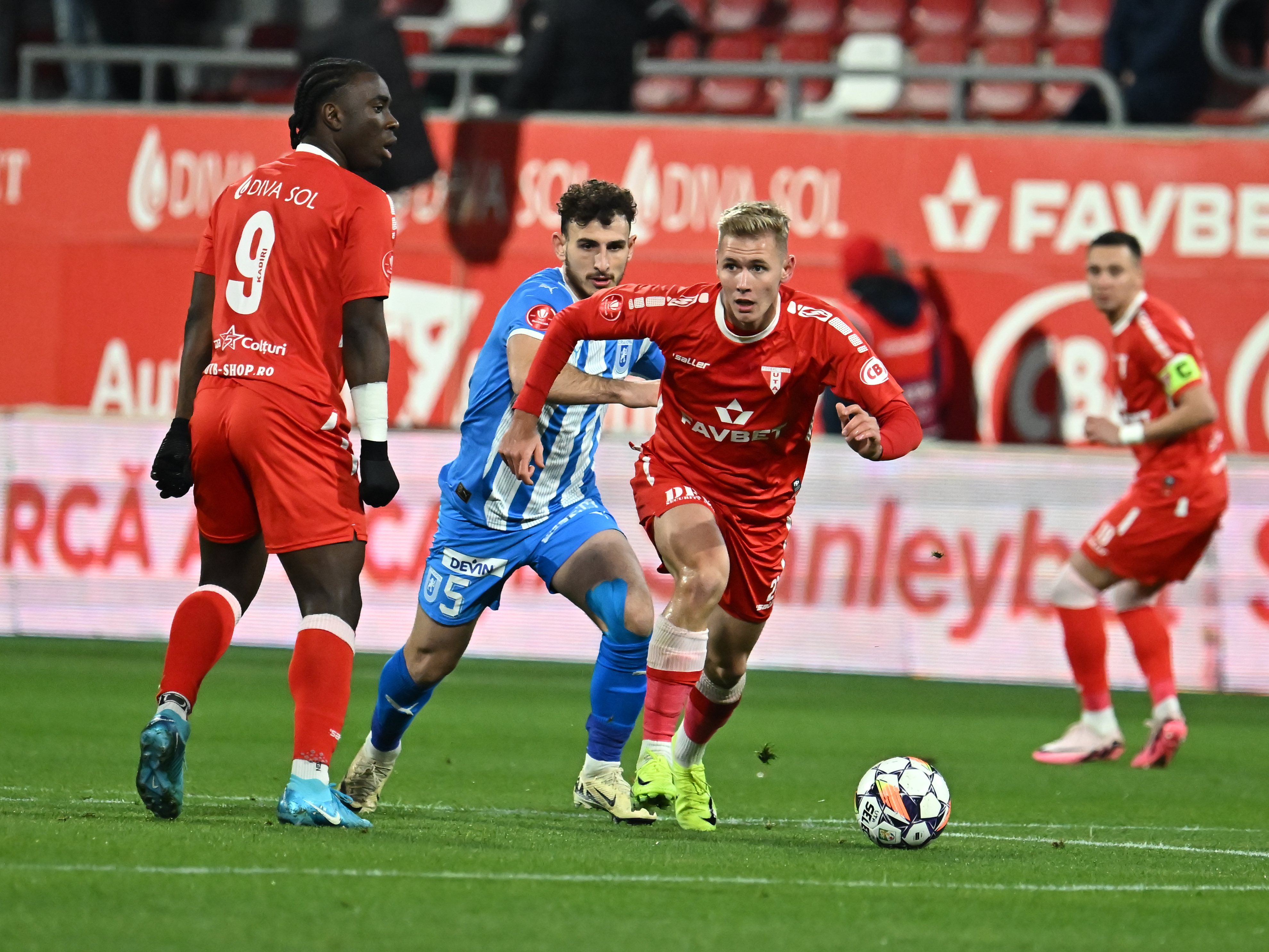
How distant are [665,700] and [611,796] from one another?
503 mm

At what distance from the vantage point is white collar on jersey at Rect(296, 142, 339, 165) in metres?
5.80

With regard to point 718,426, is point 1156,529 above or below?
below

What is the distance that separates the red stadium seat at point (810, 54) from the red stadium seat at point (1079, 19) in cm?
196

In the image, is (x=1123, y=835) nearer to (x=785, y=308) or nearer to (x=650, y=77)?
(x=785, y=308)

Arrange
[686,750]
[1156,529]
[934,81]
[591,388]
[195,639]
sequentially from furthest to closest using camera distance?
[934,81] → [1156,529] → [686,750] → [591,388] → [195,639]

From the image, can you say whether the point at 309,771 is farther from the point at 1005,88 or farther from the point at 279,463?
the point at 1005,88

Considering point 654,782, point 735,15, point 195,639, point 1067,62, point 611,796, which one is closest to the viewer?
point 195,639

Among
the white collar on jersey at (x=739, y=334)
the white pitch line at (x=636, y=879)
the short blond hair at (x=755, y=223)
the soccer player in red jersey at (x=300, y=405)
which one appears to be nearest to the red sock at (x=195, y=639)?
the soccer player in red jersey at (x=300, y=405)

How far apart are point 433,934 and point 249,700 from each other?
6.43 m

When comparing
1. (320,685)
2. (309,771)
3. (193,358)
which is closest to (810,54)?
(193,358)

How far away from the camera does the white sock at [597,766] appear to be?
671 centimetres

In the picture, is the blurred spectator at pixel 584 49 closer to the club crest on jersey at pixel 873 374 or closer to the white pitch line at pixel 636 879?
the club crest on jersey at pixel 873 374

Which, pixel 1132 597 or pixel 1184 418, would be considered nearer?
pixel 1184 418

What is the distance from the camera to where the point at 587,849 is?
560cm
